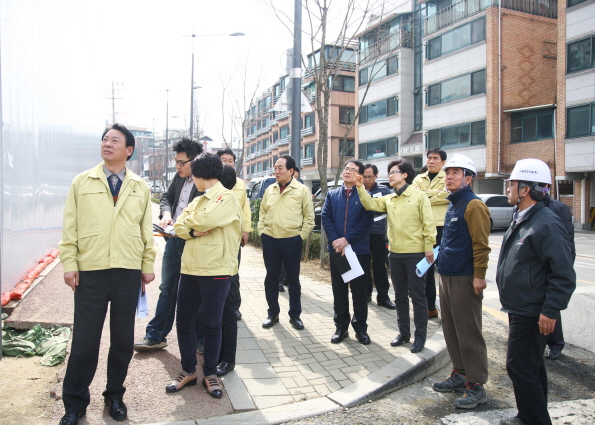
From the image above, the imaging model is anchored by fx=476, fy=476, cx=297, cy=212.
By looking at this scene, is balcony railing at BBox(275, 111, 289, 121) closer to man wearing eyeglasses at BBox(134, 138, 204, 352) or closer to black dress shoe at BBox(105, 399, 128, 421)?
man wearing eyeglasses at BBox(134, 138, 204, 352)

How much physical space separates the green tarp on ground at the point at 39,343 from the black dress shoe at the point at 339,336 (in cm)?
261

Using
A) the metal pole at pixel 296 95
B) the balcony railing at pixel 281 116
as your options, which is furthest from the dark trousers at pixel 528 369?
the balcony railing at pixel 281 116

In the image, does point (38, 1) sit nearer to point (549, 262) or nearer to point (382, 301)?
point (382, 301)

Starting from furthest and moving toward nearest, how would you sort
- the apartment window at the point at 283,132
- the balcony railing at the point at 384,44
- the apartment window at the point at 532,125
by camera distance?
the apartment window at the point at 283,132
the apartment window at the point at 532,125
the balcony railing at the point at 384,44

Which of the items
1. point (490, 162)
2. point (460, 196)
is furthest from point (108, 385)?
point (490, 162)

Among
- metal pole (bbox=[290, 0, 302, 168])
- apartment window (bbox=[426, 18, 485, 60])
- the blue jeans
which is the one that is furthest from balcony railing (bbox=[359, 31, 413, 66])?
the blue jeans

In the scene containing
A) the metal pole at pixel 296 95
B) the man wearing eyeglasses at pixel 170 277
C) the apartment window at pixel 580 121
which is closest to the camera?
the man wearing eyeglasses at pixel 170 277

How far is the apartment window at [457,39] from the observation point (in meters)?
27.2

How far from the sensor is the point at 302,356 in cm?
454

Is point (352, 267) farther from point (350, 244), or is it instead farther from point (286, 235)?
point (286, 235)

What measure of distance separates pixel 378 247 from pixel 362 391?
3240 mm

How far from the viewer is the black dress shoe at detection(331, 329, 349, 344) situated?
16.2ft

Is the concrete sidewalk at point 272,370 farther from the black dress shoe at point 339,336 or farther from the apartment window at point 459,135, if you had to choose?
the apartment window at point 459,135

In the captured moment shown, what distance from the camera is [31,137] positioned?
21.8ft
